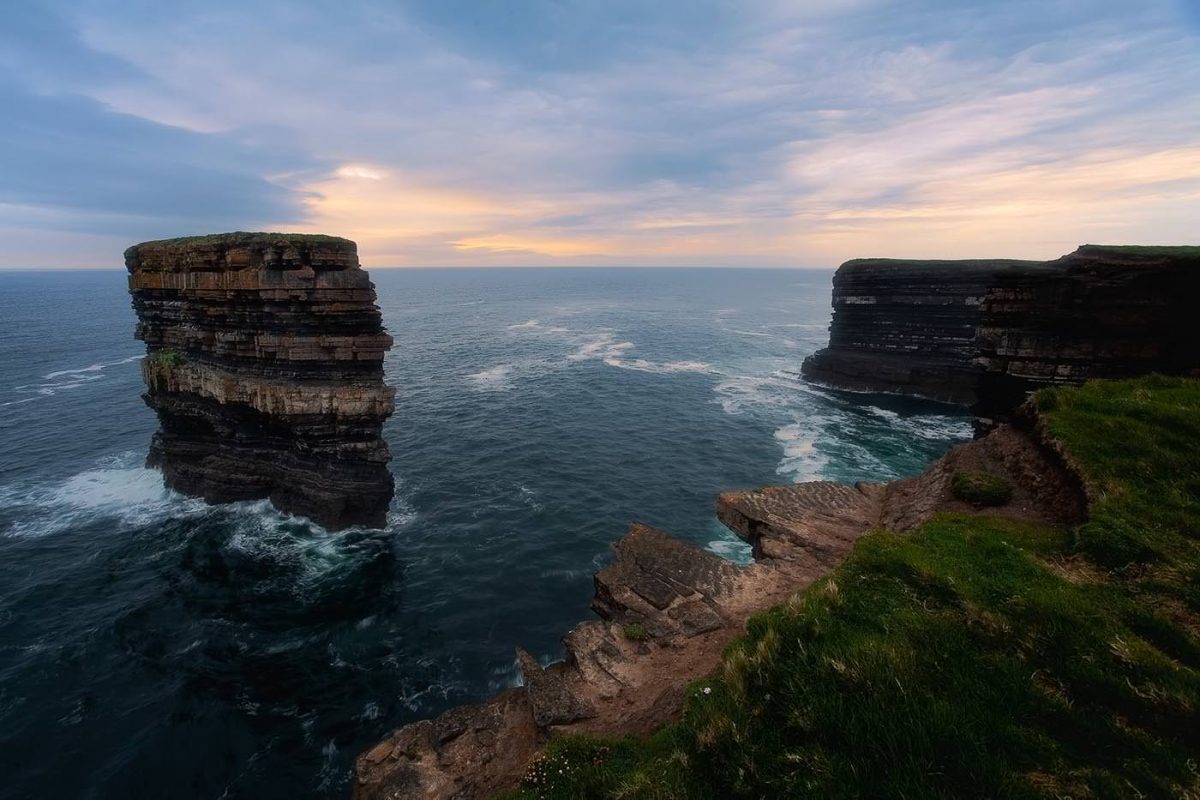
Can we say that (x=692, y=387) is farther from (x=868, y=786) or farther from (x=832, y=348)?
(x=868, y=786)

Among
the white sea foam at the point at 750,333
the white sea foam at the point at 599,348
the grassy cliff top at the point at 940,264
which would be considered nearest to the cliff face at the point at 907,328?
the grassy cliff top at the point at 940,264

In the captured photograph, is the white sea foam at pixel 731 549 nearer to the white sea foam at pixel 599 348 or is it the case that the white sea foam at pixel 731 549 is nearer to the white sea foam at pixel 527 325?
the white sea foam at pixel 599 348

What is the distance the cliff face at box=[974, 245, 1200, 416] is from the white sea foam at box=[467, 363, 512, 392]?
50.2 m

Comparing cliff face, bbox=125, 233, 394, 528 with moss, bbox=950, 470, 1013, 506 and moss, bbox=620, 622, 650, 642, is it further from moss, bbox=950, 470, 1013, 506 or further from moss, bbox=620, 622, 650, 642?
moss, bbox=950, 470, 1013, 506

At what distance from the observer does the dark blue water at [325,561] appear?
1934 centimetres

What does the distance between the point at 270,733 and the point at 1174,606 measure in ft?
85.3

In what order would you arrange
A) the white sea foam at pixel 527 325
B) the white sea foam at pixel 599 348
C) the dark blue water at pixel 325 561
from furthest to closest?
the white sea foam at pixel 527 325
the white sea foam at pixel 599 348
the dark blue water at pixel 325 561

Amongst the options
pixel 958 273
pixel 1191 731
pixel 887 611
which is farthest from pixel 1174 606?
pixel 958 273

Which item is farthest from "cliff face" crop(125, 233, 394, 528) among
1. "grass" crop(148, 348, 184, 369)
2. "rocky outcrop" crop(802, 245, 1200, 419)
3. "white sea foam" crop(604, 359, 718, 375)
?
"white sea foam" crop(604, 359, 718, 375)

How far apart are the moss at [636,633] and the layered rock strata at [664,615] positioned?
36 millimetres

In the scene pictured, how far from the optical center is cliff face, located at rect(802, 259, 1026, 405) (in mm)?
65062

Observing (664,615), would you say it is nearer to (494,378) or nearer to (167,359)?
(167,359)

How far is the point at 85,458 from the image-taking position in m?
43.3

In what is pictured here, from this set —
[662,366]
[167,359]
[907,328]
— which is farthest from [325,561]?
[907,328]
